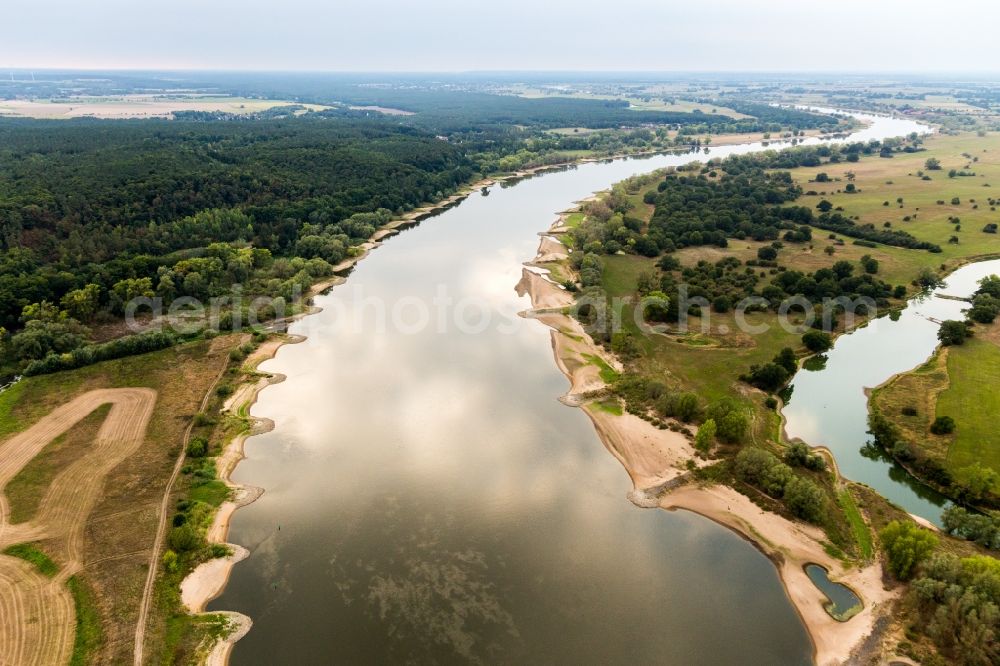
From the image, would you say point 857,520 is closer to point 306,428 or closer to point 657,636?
point 657,636

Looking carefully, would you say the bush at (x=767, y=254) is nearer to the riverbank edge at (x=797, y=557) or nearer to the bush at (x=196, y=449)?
the riverbank edge at (x=797, y=557)

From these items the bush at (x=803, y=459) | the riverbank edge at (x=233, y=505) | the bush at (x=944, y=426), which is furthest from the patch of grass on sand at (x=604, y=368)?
the bush at (x=944, y=426)

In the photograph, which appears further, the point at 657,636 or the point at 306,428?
the point at 306,428

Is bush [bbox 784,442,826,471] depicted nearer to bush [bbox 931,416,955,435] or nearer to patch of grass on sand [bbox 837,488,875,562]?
patch of grass on sand [bbox 837,488,875,562]

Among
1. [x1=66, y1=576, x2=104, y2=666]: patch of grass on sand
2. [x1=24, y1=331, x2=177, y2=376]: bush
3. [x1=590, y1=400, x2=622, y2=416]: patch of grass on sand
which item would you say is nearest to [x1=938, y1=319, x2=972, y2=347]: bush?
[x1=590, y1=400, x2=622, y2=416]: patch of grass on sand

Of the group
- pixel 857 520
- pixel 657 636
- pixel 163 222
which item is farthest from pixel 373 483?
pixel 163 222

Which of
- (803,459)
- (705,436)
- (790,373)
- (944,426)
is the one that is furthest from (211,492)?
(944,426)
